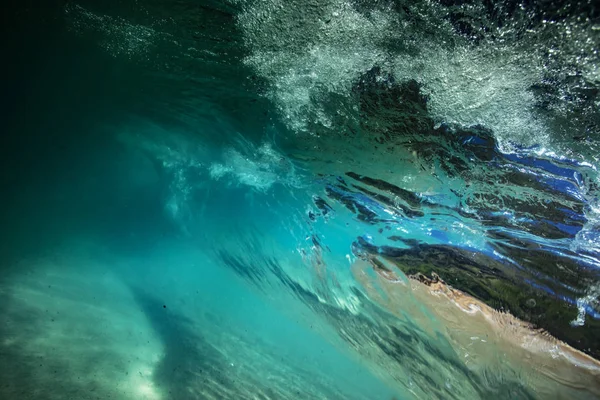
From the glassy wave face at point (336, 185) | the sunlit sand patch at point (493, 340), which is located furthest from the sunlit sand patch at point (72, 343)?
the sunlit sand patch at point (493, 340)

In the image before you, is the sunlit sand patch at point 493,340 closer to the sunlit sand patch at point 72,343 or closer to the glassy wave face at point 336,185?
the glassy wave face at point 336,185

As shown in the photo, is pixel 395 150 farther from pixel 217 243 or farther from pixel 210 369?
pixel 217 243

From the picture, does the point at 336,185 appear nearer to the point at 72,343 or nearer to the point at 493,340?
the point at 493,340

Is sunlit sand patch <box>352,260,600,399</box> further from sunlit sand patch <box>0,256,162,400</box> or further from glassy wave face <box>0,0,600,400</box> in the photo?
sunlit sand patch <box>0,256,162,400</box>

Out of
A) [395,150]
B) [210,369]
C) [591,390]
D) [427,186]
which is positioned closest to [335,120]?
[395,150]

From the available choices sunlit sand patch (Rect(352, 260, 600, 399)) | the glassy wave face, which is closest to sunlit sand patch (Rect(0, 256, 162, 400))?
the glassy wave face

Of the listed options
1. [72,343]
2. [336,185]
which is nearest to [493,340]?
[336,185]
